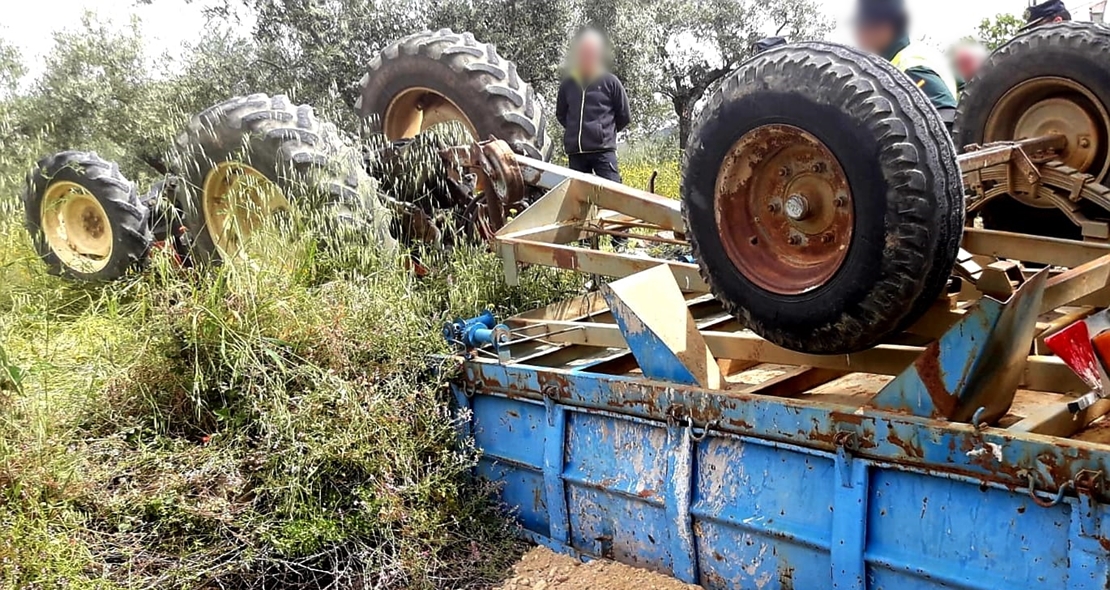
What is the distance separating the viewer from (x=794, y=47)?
291 cm

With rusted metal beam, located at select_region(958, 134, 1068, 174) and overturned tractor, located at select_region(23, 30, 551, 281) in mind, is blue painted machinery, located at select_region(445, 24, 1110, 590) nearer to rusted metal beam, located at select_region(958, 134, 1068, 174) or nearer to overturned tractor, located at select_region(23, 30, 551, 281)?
rusted metal beam, located at select_region(958, 134, 1068, 174)

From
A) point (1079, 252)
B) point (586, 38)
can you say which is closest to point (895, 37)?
point (1079, 252)

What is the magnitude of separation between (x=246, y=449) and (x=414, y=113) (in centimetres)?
317

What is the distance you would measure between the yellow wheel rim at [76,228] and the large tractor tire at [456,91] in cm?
196

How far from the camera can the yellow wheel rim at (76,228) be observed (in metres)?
5.98

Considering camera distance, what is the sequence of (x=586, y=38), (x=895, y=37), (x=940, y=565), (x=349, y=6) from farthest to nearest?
Result: (x=349, y=6), (x=586, y=38), (x=895, y=37), (x=940, y=565)

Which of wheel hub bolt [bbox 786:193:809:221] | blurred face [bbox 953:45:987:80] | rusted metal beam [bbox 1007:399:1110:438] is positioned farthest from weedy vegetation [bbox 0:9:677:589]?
blurred face [bbox 953:45:987:80]

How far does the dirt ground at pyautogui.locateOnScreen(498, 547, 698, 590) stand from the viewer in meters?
3.40

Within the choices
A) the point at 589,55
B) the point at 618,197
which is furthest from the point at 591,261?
the point at 589,55

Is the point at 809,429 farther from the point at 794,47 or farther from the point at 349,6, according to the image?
the point at 349,6

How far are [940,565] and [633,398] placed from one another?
1180 mm

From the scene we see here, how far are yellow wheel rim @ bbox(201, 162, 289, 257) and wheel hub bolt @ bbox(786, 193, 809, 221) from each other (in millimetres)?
2826

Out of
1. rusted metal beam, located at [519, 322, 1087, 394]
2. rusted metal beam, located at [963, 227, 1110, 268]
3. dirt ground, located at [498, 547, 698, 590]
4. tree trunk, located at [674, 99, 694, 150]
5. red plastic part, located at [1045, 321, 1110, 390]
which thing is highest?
tree trunk, located at [674, 99, 694, 150]

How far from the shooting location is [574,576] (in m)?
3.61
